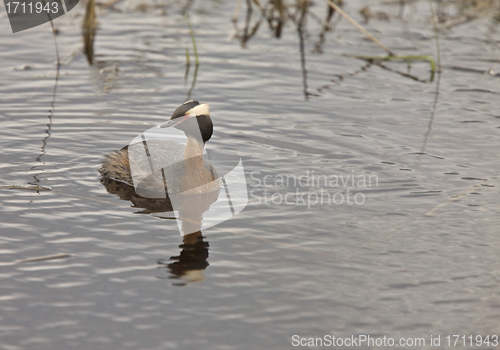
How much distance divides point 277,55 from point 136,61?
3.07 m

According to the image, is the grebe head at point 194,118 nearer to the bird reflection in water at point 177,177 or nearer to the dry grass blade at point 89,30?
the bird reflection in water at point 177,177

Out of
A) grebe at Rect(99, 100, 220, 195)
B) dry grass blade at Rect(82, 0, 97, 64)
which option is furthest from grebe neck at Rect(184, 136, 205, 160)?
dry grass blade at Rect(82, 0, 97, 64)

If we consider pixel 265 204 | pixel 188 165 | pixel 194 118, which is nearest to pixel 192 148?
pixel 188 165

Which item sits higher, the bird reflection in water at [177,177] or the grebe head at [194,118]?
Result: the grebe head at [194,118]

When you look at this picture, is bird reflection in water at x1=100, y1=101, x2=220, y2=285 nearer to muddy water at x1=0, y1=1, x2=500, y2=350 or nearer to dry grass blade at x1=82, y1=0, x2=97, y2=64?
muddy water at x1=0, y1=1, x2=500, y2=350

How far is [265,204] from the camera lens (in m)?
7.32

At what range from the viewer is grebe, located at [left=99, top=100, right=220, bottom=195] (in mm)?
7441

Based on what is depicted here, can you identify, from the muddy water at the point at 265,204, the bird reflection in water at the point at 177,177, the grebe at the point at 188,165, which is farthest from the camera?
the grebe at the point at 188,165

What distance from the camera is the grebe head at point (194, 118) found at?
24.3 feet

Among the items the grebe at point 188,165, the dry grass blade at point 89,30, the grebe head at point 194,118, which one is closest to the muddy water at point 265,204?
the dry grass blade at point 89,30

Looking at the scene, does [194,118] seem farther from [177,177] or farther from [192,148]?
[177,177]

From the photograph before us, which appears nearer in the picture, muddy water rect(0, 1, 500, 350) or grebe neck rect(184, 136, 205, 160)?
muddy water rect(0, 1, 500, 350)

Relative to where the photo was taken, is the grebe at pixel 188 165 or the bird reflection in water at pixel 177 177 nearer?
the bird reflection in water at pixel 177 177

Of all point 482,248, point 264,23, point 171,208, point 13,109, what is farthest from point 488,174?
point 264,23
